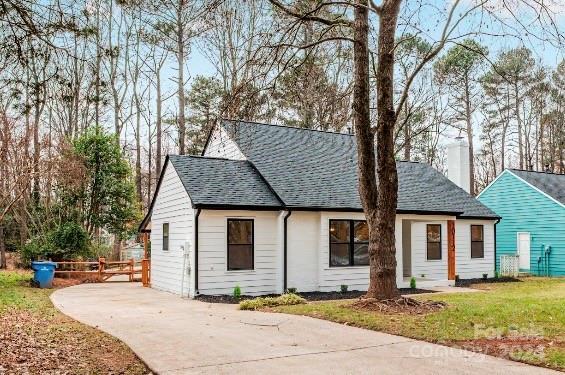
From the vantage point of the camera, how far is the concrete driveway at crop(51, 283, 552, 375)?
20.2 ft

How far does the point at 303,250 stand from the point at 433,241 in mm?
5754

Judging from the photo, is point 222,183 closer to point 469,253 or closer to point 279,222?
point 279,222

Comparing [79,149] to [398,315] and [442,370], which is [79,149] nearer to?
[398,315]

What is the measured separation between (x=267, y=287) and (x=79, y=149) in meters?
12.1

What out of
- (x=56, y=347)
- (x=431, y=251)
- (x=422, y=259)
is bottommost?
(x=56, y=347)

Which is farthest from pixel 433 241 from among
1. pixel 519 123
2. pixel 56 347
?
pixel 519 123

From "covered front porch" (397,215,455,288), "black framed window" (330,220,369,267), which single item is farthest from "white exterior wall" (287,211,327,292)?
"covered front porch" (397,215,455,288)

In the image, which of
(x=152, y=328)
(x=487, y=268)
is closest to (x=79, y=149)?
(x=152, y=328)

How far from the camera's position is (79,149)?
2311cm

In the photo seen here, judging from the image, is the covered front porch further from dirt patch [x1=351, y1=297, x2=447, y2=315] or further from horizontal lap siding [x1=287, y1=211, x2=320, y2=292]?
dirt patch [x1=351, y1=297, x2=447, y2=315]

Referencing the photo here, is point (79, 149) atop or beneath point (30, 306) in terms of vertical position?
atop

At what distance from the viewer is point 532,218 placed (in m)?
25.5

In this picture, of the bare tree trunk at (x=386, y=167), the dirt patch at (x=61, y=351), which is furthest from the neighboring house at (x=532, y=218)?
the dirt patch at (x=61, y=351)

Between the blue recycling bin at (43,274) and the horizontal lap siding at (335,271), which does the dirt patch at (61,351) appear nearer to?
the horizontal lap siding at (335,271)
